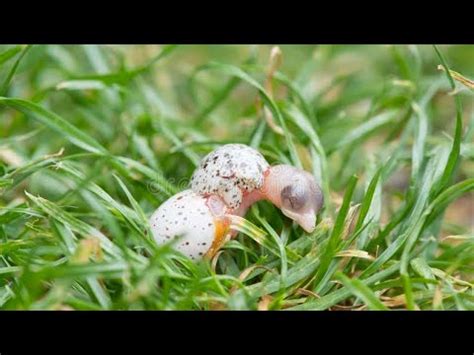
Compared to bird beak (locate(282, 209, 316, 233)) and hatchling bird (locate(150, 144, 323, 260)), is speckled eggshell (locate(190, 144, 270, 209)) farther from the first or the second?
bird beak (locate(282, 209, 316, 233))

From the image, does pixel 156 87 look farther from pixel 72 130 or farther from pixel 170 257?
pixel 170 257

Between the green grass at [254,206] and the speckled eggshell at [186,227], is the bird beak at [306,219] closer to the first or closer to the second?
the green grass at [254,206]

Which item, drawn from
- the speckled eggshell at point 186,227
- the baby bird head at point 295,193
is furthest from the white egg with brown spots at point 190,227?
the baby bird head at point 295,193

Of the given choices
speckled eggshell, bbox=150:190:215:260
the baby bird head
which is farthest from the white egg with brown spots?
the baby bird head

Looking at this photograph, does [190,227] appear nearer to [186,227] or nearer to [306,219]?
[186,227]

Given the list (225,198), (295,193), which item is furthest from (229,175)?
(295,193)
